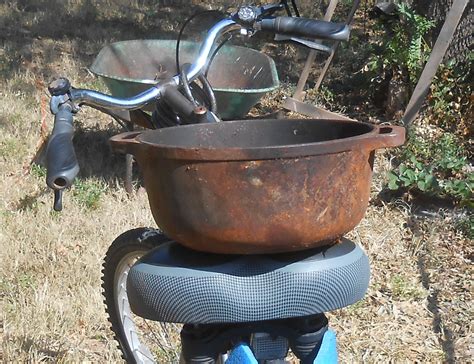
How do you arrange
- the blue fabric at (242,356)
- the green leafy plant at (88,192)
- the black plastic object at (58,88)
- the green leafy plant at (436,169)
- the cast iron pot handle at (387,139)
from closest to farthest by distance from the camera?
the cast iron pot handle at (387,139), the blue fabric at (242,356), the black plastic object at (58,88), the green leafy plant at (88,192), the green leafy plant at (436,169)

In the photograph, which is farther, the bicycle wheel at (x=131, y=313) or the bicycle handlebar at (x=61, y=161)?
the bicycle wheel at (x=131, y=313)

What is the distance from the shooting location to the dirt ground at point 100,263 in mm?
3350

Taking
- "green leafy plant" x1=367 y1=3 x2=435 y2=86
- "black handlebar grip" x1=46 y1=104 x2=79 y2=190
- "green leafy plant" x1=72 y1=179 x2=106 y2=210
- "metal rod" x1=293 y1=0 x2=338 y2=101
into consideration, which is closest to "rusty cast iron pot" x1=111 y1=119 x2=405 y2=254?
"black handlebar grip" x1=46 y1=104 x2=79 y2=190

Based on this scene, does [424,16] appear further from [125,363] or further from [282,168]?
[282,168]

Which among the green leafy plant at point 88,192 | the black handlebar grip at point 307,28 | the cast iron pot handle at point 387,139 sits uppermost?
the black handlebar grip at point 307,28

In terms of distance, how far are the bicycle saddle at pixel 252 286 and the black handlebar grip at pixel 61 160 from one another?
30 centimetres

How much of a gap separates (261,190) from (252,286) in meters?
0.24

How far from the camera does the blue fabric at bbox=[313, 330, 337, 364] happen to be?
1729 mm

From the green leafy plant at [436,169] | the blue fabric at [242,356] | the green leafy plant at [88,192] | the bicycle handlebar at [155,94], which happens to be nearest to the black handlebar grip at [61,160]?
the bicycle handlebar at [155,94]

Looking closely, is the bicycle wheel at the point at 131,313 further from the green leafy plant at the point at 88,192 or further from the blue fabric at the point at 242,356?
the green leafy plant at the point at 88,192

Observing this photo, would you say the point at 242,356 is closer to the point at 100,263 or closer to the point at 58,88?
the point at 58,88

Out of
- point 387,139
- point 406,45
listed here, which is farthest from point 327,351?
point 406,45

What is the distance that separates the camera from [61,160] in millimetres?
1634

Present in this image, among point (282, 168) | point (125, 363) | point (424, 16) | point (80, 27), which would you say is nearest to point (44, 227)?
point (125, 363)
